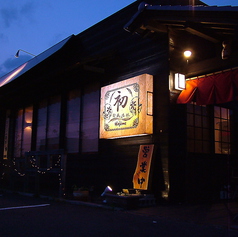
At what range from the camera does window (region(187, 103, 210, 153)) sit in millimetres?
10836

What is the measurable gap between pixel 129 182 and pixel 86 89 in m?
5.18

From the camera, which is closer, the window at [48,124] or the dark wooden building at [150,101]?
the dark wooden building at [150,101]

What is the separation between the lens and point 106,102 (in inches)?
484

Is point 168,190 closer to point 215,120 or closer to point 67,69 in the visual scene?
point 215,120

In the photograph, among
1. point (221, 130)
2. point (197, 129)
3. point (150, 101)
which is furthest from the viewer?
point (221, 130)

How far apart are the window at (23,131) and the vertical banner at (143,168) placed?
973cm

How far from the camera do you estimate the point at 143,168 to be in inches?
402

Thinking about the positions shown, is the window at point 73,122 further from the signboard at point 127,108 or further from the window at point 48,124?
the signboard at point 127,108

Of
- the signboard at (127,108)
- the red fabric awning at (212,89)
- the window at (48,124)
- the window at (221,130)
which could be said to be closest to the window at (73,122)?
the window at (48,124)

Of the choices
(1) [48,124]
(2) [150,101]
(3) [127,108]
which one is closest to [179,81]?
(2) [150,101]

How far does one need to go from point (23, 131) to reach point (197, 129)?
1198 cm

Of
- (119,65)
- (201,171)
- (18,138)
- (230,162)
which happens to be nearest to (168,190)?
(201,171)

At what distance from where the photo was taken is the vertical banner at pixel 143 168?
10.0m

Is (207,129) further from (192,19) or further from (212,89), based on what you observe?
(192,19)
